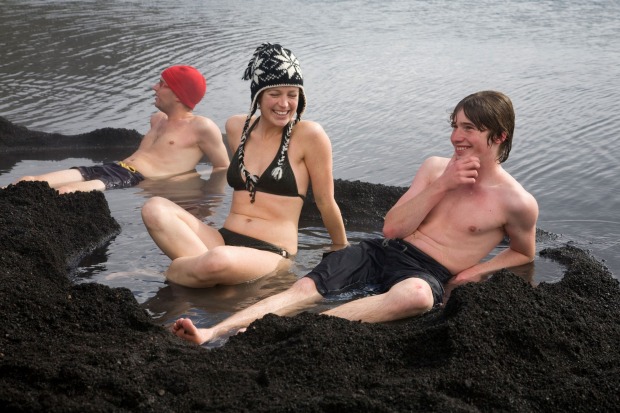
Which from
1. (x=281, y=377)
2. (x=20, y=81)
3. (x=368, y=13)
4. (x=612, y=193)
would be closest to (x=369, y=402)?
(x=281, y=377)

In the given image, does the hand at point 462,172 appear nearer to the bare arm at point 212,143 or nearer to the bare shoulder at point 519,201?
the bare shoulder at point 519,201

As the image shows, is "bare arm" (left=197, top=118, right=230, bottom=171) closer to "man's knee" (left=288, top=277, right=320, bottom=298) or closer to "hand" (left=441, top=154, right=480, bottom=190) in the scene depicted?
"man's knee" (left=288, top=277, right=320, bottom=298)

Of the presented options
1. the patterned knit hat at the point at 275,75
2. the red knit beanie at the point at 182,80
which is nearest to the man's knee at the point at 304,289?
the patterned knit hat at the point at 275,75

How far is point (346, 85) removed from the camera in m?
12.3

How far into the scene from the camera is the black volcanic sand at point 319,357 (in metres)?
3.99

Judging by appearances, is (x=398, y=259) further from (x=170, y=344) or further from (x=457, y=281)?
(x=170, y=344)

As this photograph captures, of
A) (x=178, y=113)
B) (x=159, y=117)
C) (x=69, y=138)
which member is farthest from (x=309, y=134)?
(x=69, y=138)

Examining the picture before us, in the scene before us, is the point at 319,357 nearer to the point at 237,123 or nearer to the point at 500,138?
the point at 500,138

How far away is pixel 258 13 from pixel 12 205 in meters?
12.2

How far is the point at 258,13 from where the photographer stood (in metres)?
18.5

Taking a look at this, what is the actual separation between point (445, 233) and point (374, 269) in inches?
20.3

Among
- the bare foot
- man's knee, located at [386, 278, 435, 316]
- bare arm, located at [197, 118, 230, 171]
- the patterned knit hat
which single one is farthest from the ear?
bare arm, located at [197, 118, 230, 171]

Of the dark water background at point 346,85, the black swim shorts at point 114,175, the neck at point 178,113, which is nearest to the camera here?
the dark water background at point 346,85

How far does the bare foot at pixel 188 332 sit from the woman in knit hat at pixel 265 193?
0.88m
